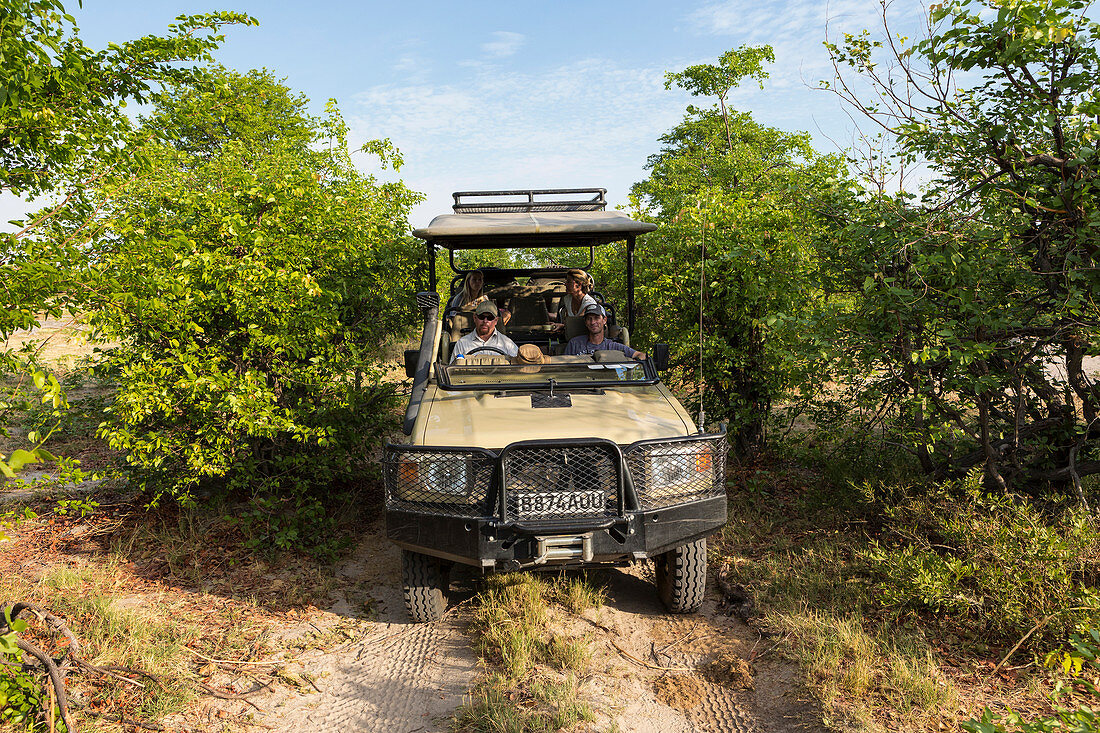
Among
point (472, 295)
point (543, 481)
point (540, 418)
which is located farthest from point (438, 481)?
point (472, 295)

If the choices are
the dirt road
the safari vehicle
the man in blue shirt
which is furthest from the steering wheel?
the dirt road

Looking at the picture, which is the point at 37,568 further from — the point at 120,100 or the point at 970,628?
the point at 970,628

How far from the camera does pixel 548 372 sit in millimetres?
5090

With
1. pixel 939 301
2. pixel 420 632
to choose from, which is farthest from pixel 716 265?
pixel 420 632

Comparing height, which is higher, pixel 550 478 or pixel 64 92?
pixel 64 92

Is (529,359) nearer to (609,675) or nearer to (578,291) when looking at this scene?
(578,291)

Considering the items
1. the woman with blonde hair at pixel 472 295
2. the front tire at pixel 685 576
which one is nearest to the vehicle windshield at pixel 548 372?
the front tire at pixel 685 576

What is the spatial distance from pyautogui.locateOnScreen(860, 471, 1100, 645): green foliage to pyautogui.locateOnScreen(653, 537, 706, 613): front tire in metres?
1.05

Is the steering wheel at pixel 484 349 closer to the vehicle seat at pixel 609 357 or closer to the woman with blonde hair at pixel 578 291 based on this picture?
the vehicle seat at pixel 609 357

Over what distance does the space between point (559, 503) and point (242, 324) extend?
10.6 ft

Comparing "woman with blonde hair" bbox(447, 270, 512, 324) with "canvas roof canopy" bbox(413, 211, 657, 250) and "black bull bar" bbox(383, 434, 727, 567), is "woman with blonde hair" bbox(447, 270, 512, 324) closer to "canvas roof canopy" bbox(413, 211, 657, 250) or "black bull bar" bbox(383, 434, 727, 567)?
"canvas roof canopy" bbox(413, 211, 657, 250)

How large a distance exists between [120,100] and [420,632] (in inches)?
144

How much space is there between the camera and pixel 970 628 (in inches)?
154

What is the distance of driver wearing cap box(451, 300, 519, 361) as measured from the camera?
5.62m
